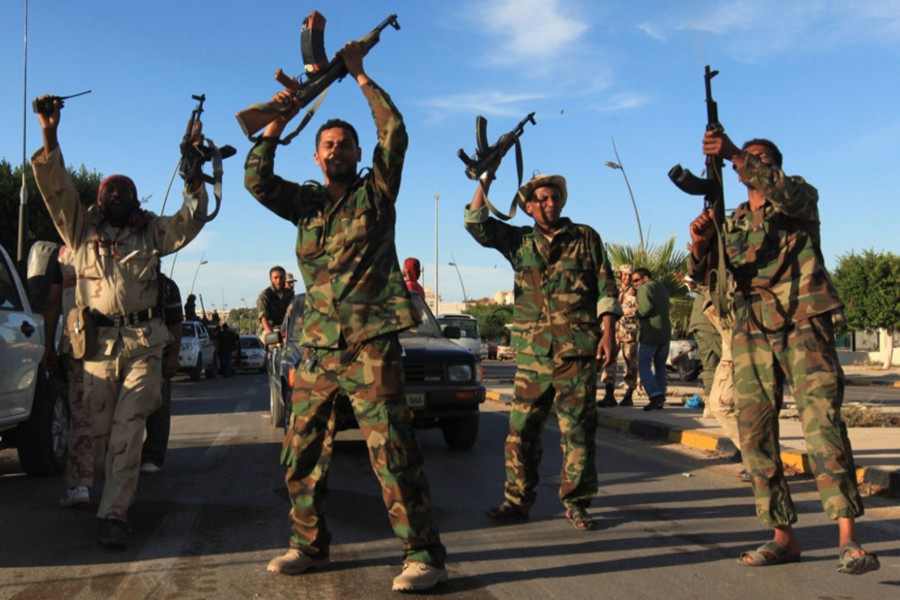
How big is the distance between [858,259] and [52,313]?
34824 millimetres

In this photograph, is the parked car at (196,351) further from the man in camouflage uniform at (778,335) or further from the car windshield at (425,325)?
the man in camouflage uniform at (778,335)

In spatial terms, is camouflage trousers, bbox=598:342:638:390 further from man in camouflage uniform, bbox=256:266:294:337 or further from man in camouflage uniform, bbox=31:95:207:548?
man in camouflage uniform, bbox=31:95:207:548

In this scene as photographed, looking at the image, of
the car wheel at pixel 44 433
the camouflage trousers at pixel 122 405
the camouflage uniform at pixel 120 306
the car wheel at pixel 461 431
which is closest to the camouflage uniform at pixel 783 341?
the camouflage uniform at pixel 120 306

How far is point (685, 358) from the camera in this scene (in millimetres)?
18797

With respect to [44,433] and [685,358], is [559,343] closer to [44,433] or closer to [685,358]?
[44,433]

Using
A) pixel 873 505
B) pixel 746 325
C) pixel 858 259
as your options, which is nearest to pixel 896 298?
pixel 858 259

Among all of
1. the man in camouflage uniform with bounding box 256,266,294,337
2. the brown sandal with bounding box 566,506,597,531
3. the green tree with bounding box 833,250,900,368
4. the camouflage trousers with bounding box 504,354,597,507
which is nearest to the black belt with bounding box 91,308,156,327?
the camouflage trousers with bounding box 504,354,597,507

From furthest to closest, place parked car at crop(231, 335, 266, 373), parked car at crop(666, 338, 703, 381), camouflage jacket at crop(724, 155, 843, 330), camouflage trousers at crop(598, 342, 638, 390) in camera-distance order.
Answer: parked car at crop(231, 335, 266, 373) < parked car at crop(666, 338, 703, 381) < camouflage trousers at crop(598, 342, 638, 390) < camouflage jacket at crop(724, 155, 843, 330)

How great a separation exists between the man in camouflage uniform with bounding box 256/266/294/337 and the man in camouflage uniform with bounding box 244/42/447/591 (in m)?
6.57

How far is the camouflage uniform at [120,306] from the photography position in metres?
4.79

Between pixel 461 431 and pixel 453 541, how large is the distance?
A: 371 centimetres

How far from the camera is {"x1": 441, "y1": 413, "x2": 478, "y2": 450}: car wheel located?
8.48 metres

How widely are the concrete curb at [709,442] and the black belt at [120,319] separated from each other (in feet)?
14.0

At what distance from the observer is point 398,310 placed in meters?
3.89
